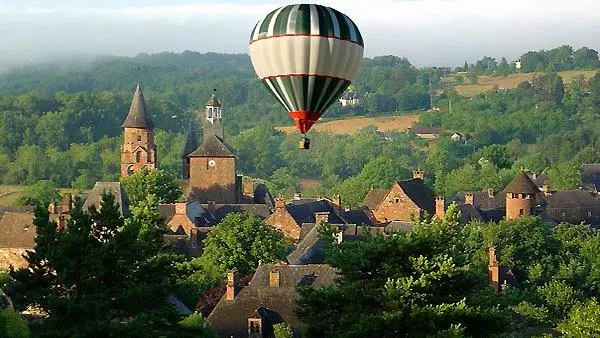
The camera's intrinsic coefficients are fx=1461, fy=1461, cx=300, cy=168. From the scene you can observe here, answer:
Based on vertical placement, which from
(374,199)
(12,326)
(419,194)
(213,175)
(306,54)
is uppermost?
(306,54)

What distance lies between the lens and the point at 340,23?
3547 centimetres

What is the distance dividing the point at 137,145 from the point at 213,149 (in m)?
10.9

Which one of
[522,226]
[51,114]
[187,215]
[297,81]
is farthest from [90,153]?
[297,81]

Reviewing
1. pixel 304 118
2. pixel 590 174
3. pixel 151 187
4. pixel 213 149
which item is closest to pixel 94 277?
pixel 304 118

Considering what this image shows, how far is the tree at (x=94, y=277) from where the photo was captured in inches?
1253

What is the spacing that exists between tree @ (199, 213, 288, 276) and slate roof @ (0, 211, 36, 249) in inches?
396

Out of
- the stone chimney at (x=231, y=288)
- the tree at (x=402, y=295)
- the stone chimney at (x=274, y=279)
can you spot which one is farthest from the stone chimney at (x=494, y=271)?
the tree at (x=402, y=295)

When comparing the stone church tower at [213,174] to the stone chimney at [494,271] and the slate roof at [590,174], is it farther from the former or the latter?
the slate roof at [590,174]

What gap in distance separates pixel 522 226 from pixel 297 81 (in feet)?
98.3

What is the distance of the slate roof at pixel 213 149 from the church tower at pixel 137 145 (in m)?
8.63

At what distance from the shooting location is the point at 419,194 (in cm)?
7544

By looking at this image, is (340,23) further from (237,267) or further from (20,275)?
(237,267)

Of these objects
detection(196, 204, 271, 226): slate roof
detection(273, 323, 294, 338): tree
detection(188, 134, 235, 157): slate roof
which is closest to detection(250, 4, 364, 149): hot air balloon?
detection(273, 323, 294, 338): tree

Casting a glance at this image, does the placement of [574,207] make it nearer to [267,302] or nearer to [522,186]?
[522,186]
